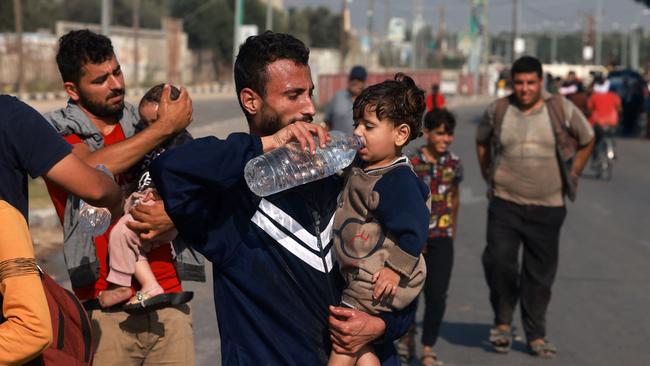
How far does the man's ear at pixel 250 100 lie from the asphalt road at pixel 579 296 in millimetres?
4305

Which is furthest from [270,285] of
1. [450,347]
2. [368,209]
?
[450,347]

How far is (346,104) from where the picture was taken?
13328 millimetres

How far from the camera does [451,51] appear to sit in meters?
156

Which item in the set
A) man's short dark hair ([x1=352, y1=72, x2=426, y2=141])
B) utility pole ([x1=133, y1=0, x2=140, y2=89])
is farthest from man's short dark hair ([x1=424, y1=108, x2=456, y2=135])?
utility pole ([x1=133, y1=0, x2=140, y2=89])

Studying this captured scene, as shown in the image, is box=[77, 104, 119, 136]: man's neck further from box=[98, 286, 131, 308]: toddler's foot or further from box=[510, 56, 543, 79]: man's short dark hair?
box=[510, 56, 543, 79]: man's short dark hair

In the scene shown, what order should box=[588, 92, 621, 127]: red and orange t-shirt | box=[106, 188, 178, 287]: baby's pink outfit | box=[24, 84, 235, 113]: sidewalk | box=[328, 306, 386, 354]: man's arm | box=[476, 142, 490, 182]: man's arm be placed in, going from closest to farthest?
box=[328, 306, 386, 354]: man's arm
box=[106, 188, 178, 287]: baby's pink outfit
box=[476, 142, 490, 182]: man's arm
box=[588, 92, 621, 127]: red and orange t-shirt
box=[24, 84, 235, 113]: sidewalk

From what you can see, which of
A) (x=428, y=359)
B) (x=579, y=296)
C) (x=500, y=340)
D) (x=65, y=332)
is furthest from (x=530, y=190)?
(x=65, y=332)

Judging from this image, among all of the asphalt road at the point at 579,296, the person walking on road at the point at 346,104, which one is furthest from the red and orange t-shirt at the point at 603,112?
the person walking on road at the point at 346,104

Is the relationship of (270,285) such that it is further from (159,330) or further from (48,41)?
(48,41)

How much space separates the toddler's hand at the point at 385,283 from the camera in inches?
136

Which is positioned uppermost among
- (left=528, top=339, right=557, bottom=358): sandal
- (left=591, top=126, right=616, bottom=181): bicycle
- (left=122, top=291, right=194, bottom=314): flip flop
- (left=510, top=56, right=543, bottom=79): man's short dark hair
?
(left=510, top=56, right=543, bottom=79): man's short dark hair

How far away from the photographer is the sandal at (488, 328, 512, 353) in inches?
317

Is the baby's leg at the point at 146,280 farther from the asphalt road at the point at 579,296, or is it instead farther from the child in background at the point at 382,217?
the asphalt road at the point at 579,296

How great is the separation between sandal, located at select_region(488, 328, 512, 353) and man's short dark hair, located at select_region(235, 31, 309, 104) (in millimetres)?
4911
